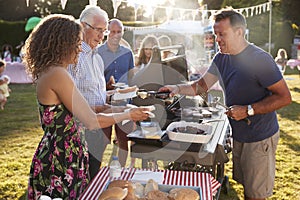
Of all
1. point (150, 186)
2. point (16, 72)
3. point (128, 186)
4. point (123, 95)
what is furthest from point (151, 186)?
point (16, 72)

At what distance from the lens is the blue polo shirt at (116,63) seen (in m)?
3.79

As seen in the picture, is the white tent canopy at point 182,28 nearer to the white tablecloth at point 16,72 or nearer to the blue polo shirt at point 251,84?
the white tablecloth at point 16,72

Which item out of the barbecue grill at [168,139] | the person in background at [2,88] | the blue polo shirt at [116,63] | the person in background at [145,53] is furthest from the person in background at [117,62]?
the person in background at [2,88]

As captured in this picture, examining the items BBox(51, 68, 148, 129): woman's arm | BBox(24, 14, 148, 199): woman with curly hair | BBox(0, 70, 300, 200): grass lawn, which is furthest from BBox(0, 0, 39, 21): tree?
BBox(51, 68, 148, 129): woman's arm

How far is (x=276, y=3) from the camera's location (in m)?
19.4

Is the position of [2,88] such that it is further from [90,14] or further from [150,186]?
[150,186]

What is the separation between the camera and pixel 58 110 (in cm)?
166

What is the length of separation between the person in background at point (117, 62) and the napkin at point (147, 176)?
178cm

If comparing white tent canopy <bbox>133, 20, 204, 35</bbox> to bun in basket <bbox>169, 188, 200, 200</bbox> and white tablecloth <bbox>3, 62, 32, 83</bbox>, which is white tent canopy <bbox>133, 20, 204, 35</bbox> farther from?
bun in basket <bbox>169, 188, 200, 200</bbox>

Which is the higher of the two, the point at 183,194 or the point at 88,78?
the point at 88,78

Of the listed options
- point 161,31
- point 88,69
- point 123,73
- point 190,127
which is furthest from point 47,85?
point 161,31

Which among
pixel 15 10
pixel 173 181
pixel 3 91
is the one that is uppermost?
pixel 15 10

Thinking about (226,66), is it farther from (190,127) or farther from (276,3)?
(276,3)

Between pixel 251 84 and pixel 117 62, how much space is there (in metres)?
2.07
